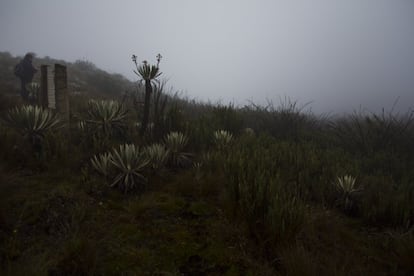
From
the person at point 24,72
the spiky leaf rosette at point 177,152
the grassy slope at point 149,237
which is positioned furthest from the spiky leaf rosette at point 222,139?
the person at point 24,72

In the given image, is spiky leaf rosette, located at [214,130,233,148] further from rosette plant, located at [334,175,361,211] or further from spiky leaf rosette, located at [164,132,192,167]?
rosette plant, located at [334,175,361,211]

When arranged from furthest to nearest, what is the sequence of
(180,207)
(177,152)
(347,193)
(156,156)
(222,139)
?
(222,139) < (177,152) < (156,156) < (347,193) < (180,207)

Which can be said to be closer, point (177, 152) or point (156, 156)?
point (156, 156)

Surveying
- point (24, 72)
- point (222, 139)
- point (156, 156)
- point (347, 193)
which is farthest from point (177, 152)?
point (24, 72)

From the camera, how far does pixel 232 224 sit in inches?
138

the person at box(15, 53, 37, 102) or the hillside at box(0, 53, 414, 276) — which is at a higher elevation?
the person at box(15, 53, 37, 102)

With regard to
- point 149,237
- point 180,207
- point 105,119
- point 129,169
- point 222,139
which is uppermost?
point 105,119

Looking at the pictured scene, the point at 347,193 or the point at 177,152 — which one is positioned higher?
the point at 177,152

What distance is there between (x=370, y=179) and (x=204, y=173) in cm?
383

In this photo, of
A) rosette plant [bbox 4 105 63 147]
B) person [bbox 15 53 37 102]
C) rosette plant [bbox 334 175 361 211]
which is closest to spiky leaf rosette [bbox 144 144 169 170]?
rosette plant [bbox 4 105 63 147]

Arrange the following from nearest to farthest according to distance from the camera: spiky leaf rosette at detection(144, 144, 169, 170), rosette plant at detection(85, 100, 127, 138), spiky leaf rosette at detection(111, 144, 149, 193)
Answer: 1. spiky leaf rosette at detection(111, 144, 149, 193)
2. spiky leaf rosette at detection(144, 144, 169, 170)
3. rosette plant at detection(85, 100, 127, 138)

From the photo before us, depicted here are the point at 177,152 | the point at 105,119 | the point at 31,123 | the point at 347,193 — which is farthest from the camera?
the point at 105,119

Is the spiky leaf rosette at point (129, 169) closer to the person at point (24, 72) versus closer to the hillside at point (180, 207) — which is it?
the hillside at point (180, 207)

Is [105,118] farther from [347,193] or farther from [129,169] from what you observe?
[347,193]
